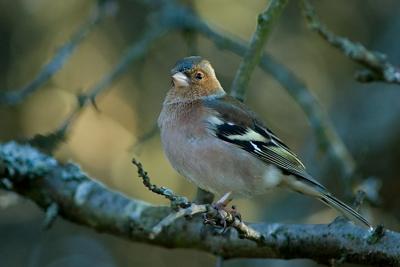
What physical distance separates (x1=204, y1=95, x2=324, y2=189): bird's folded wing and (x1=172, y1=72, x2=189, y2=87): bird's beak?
0.27m

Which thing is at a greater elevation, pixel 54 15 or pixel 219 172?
pixel 54 15

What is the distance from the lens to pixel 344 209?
4.70m

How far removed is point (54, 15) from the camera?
8602mm

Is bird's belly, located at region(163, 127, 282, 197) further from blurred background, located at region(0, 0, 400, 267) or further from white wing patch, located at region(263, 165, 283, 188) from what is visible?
blurred background, located at region(0, 0, 400, 267)

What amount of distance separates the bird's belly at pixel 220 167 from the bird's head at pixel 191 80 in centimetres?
65

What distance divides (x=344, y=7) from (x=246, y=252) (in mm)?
5242

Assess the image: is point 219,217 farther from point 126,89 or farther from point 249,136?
point 126,89

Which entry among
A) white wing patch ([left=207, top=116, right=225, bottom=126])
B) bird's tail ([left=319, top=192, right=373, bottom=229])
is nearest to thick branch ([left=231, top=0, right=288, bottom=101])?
white wing patch ([left=207, top=116, right=225, bottom=126])

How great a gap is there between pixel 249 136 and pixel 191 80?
2.44ft

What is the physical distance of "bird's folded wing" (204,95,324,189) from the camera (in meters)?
5.29

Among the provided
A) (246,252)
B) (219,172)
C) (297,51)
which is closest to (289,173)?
(219,172)

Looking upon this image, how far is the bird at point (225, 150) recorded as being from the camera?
16.5 feet

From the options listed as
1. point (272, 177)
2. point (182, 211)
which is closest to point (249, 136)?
point (272, 177)

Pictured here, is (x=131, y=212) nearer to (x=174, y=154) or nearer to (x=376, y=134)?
(x=174, y=154)
